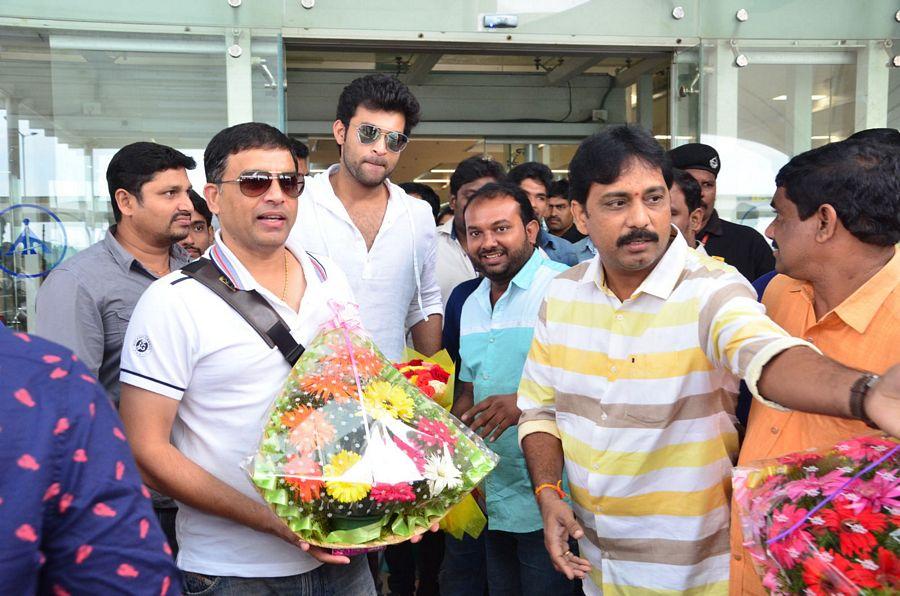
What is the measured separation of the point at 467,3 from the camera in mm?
7027

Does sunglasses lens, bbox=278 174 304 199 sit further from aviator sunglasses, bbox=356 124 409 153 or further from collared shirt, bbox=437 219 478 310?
collared shirt, bbox=437 219 478 310

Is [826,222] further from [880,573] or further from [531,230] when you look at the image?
[531,230]

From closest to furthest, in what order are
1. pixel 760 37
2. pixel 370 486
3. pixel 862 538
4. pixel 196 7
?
pixel 862 538
pixel 370 486
pixel 196 7
pixel 760 37

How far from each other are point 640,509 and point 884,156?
106cm

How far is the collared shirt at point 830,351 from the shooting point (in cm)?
189

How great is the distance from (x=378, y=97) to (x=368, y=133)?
15cm

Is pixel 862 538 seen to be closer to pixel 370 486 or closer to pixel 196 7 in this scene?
pixel 370 486

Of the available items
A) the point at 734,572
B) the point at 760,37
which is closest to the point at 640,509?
the point at 734,572

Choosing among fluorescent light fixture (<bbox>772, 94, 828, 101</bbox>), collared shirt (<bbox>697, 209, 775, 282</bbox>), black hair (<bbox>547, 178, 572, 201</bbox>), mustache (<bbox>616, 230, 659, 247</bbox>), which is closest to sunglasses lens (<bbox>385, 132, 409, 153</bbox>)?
mustache (<bbox>616, 230, 659, 247</bbox>)

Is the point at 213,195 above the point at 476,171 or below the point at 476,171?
below

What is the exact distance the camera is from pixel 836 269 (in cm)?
201

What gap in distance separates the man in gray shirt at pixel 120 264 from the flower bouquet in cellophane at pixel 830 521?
2.30 meters

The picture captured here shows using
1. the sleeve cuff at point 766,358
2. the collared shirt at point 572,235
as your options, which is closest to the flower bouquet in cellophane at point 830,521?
the sleeve cuff at point 766,358

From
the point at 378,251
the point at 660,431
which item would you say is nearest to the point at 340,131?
the point at 378,251
